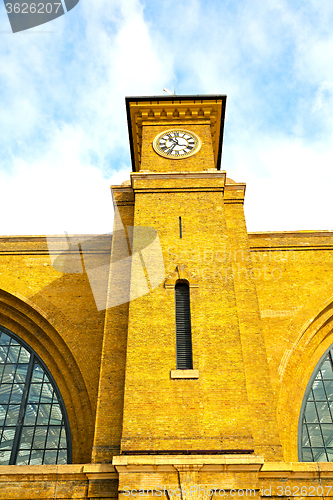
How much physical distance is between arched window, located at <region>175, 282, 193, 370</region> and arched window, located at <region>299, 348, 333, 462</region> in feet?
15.8

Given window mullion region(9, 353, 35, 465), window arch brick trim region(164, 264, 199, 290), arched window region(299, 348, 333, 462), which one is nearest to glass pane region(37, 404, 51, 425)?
window mullion region(9, 353, 35, 465)

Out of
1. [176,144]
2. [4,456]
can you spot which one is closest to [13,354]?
[4,456]

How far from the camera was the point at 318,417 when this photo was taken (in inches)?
577

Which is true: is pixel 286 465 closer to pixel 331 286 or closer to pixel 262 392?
pixel 262 392

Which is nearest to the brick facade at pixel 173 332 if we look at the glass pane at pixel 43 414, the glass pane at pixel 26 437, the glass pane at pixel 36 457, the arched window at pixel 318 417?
the arched window at pixel 318 417

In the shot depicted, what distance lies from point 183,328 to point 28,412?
6535 mm

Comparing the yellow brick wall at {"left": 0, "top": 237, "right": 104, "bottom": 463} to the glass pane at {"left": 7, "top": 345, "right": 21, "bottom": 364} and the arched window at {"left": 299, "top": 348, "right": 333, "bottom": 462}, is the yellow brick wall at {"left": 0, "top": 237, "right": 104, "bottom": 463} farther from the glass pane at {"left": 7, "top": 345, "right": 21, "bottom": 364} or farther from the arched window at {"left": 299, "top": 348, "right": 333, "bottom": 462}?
the arched window at {"left": 299, "top": 348, "right": 333, "bottom": 462}

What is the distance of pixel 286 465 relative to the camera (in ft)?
37.3

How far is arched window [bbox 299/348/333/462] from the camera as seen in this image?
14062 mm

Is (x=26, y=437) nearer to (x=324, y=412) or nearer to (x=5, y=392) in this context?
(x=5, y=392)

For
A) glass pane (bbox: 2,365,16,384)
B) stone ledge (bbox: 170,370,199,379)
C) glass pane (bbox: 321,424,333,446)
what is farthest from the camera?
glass pane (bbox: 2,365,16,384)

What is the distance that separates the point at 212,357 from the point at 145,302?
8.72 feet

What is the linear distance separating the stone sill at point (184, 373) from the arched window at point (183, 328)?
1.01 ft

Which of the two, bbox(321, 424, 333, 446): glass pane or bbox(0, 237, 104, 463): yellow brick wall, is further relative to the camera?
bbox(0, 237, 104, 463): yellow brick wall
